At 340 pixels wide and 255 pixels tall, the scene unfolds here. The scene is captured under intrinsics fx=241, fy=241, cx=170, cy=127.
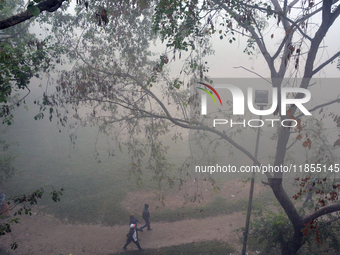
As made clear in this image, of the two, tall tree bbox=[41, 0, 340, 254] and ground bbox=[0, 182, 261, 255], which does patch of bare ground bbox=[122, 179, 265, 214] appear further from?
tall tree bbox=[41, 0, 340, 254]

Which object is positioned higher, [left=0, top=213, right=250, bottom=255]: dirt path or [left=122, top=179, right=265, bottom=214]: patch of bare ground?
[left=122, top=179, right=265, bottom=214]: patch of bare ground

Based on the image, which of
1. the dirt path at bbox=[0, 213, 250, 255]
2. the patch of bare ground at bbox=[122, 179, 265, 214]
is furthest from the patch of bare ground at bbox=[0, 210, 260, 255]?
the patch of bare ground at bbox=[122, 179, 265, 214]

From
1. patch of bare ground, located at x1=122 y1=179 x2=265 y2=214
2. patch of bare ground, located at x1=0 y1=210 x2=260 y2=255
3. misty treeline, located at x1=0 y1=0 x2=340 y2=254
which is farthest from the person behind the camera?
patch of bare ground, located at x1=122 y1=179 x2=265 y2=214

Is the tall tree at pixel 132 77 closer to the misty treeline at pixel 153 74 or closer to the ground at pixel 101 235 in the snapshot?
the misty treeline at pixel 153 74

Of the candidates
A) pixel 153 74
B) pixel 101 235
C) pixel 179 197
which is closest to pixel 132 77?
pixel 153 74

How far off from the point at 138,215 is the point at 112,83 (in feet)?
23.0

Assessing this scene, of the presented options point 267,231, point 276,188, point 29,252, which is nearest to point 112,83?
point 276,188

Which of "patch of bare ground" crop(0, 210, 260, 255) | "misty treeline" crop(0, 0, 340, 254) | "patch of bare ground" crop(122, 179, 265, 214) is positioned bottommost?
"patch of bare ground" crop(0, 210, 260, 255)

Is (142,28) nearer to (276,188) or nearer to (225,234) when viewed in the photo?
(276,188)

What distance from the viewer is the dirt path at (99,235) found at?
8922 millimetres

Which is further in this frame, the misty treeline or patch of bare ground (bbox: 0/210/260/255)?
patch of bare ground (bbox: 0/210/260/255)

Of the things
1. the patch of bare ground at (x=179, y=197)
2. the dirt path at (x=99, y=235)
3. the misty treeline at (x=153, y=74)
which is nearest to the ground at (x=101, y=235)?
the dirt path at (x=99, y=235)

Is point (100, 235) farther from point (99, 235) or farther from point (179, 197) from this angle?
point (179, 197)

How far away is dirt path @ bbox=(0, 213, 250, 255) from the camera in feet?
29.3
